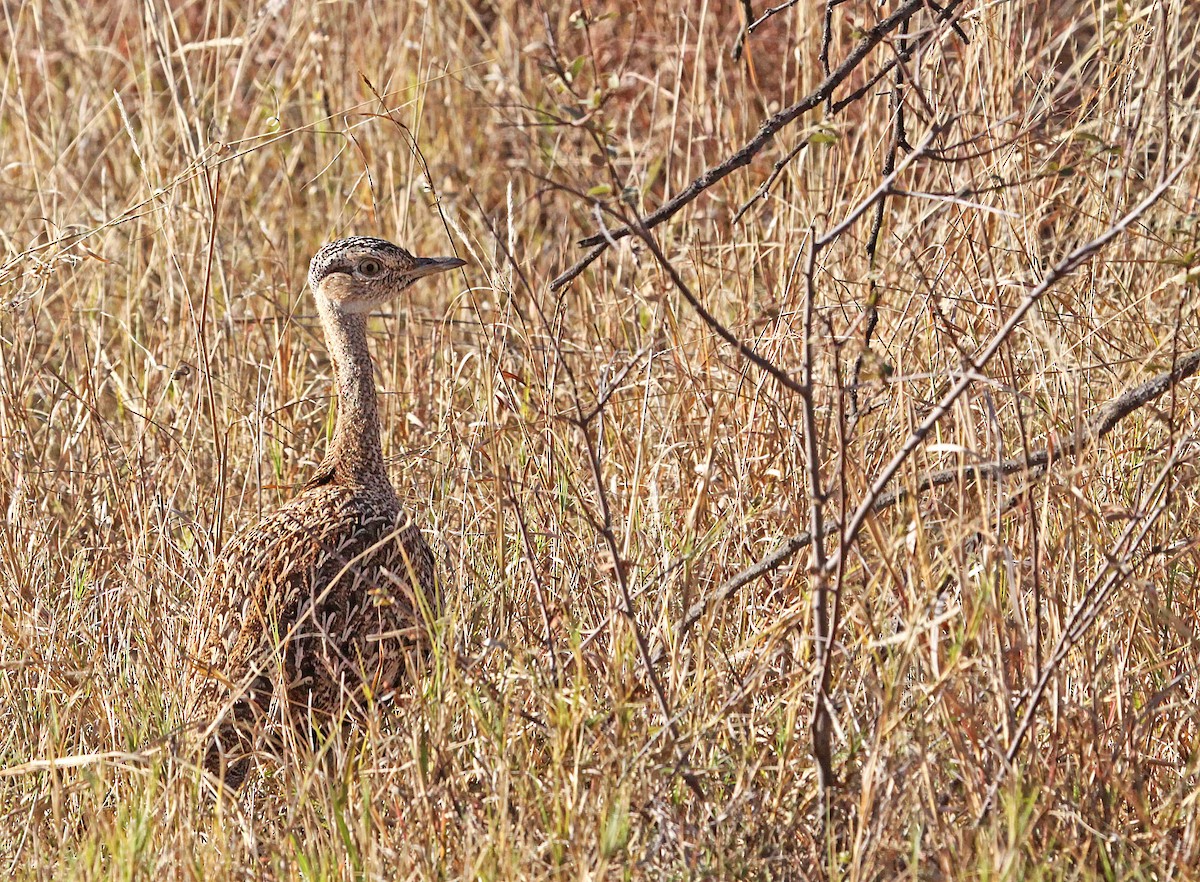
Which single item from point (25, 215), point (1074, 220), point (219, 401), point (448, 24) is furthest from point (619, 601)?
point (448, 24)

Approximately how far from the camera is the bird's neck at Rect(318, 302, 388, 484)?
12.5ft

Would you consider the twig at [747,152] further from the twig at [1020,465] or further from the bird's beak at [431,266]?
the bird's beak at [431,266]

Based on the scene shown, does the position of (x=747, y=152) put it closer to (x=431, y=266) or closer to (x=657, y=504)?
(x=657, y=504)

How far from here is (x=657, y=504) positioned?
3.54 meters

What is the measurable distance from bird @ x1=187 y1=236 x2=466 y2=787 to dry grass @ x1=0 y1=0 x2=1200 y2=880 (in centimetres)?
11

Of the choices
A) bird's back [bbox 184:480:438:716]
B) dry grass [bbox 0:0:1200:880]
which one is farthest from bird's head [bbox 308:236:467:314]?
bird's back [bbox 184:480:438:716]

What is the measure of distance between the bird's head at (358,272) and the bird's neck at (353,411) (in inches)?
1.5

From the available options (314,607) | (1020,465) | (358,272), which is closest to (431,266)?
(358,272)

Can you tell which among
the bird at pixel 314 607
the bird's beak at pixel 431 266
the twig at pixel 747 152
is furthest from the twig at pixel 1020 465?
the bird's beak at pixel 431 266

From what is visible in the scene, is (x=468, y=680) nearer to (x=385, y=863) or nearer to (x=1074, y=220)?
(x=385, y=863)

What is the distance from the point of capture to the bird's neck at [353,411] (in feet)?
12.5

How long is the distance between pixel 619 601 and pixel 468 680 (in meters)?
0.44

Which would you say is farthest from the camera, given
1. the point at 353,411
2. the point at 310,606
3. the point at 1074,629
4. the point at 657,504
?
the point at 353,411

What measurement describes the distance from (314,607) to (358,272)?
994mm
